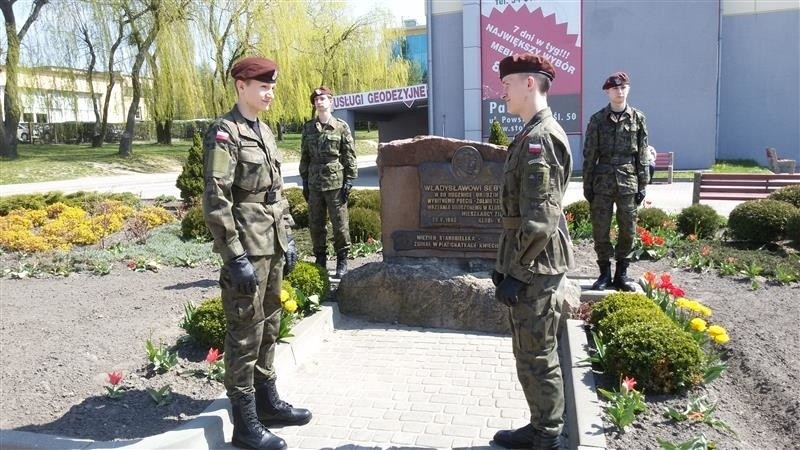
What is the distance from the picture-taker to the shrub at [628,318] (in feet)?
13.9

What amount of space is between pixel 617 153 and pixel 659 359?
8.25 ft

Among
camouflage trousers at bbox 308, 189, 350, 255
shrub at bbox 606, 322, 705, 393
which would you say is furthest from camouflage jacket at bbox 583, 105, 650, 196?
camouflage trousers at bbox 308, 189, 350, 255

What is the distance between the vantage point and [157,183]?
22.3m

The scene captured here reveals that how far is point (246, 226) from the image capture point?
3457mm

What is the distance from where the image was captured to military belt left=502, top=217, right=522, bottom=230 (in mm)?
3214

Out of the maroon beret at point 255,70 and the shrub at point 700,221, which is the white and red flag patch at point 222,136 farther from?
the shrub at point 700,221

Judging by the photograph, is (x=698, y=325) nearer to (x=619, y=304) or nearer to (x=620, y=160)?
(x=619, y=304)

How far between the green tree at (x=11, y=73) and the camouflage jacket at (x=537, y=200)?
2811 centimetres

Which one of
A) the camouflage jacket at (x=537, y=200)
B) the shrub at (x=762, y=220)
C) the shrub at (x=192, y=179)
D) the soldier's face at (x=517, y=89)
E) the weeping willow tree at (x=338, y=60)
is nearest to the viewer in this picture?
the camouflage jacket at (x=537, y=200)

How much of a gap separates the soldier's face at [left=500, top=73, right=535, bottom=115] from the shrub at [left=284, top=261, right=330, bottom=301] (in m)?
3.18

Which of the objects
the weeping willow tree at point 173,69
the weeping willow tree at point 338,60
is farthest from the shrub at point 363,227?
the weeping willow tree at point 338,60

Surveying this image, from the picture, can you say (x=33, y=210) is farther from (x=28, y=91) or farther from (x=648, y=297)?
(x=28, y=91)

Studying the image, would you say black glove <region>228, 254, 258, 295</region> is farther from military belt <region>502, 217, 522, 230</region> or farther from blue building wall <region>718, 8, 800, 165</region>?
blue building wall <region>718, 8, 800, 165</region>

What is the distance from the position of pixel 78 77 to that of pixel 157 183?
9.02m
